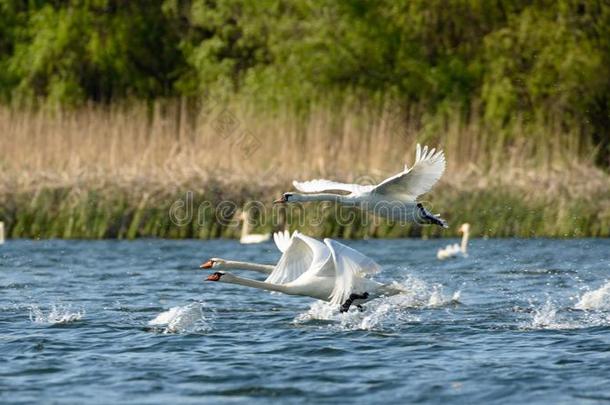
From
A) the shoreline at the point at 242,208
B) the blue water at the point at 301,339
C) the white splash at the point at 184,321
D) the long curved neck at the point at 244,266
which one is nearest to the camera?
the blue water at the point at 301,339

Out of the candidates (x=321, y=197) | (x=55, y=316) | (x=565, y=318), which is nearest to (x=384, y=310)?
(x=321, y=197)

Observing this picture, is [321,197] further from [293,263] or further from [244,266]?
[244,266]

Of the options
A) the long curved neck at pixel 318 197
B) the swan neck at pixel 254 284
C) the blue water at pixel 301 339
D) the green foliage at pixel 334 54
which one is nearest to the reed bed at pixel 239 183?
the blue water at pixel 301 339

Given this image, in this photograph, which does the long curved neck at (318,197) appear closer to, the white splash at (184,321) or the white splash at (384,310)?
the white splash at (384,310)

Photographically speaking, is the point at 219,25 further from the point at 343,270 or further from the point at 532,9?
the point at 343,270

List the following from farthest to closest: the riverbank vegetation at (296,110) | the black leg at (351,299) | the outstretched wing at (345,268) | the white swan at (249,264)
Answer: the riverbank vegetation at (296,110) → the white swan at (249,264) → the black leg at (351,299) → the outstretched wing at (345,268)

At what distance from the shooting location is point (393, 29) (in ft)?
108

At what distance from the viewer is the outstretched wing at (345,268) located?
1148 centimetres

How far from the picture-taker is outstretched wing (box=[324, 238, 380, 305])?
11.5m

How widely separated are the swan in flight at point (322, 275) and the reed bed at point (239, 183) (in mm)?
8445

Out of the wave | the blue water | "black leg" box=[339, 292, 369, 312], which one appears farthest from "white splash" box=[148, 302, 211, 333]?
the wave

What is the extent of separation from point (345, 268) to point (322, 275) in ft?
2.71

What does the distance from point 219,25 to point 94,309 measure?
923 inches

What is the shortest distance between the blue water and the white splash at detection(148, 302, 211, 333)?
1 cm
